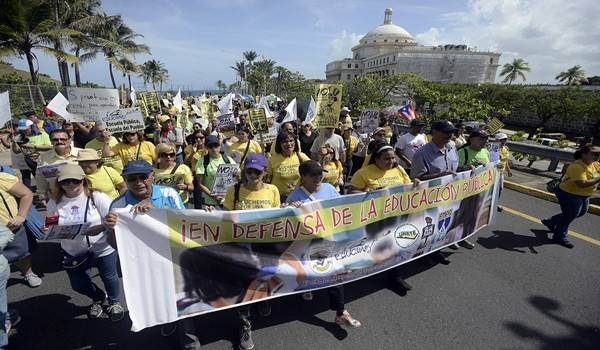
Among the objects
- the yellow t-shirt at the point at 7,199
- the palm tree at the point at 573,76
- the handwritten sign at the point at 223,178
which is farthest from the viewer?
the palm tree at the point at 573,76

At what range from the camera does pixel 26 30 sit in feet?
53.4

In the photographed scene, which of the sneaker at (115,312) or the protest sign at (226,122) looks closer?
the sneaker at (115,312)

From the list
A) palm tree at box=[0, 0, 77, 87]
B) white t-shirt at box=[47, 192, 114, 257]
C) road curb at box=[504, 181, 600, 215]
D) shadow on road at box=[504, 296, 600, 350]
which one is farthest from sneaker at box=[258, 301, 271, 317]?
palm tree at box=[0, 0, 77, 87]

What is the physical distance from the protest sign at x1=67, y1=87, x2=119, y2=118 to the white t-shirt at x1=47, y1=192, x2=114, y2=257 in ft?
15.0

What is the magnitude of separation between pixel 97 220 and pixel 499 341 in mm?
3915

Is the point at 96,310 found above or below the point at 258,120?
below

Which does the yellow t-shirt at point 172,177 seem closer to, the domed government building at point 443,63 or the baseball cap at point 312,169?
the baseball cap at point 312,169

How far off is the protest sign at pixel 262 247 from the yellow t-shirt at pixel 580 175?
2234 mm

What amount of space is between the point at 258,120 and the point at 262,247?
10.7 feet

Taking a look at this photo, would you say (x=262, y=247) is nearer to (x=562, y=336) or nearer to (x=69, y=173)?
(x=69, y=173)

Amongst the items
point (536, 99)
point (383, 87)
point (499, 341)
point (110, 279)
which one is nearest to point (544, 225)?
point (499, 341)

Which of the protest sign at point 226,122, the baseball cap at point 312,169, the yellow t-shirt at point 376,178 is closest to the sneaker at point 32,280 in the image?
the baseball cap at point 312,169

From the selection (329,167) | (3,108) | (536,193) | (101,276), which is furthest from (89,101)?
(536,193)

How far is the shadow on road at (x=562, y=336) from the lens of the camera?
9.69 ft
